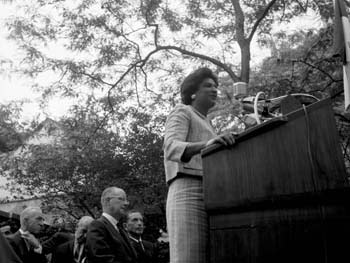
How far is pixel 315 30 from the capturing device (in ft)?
29.4

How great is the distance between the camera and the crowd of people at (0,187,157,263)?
423 centimetres

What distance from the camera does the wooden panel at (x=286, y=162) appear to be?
1.51 meters

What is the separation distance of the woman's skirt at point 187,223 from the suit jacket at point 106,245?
2184 mm

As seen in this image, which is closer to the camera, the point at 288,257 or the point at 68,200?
the point at 288,257

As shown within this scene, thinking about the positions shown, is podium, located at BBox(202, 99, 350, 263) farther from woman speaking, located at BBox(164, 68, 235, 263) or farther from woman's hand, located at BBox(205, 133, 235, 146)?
woman speaking, located at BBox(164, 68, 235, 263)

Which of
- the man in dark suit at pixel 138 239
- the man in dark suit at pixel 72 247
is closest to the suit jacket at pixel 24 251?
the man in dark suit at pixel 72 247

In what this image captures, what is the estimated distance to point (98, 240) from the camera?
4219 mm

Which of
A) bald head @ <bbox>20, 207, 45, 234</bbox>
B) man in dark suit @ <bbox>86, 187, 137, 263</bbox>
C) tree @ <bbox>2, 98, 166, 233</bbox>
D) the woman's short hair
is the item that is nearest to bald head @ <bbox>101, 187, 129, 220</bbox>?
man in dark suit @ <bbox>86, 187, 137, 263</bbox>

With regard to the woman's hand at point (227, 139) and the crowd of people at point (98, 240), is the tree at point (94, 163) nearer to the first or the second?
the crowd of people at point (98, 240)

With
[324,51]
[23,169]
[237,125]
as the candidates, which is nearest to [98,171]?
[23,169]

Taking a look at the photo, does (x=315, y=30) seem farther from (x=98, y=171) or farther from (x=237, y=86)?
(x=237, y=86)

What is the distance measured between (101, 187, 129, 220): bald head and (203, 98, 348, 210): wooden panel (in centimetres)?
305

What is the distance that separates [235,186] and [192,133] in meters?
0.66

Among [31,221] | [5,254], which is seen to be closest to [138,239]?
[31,221]
